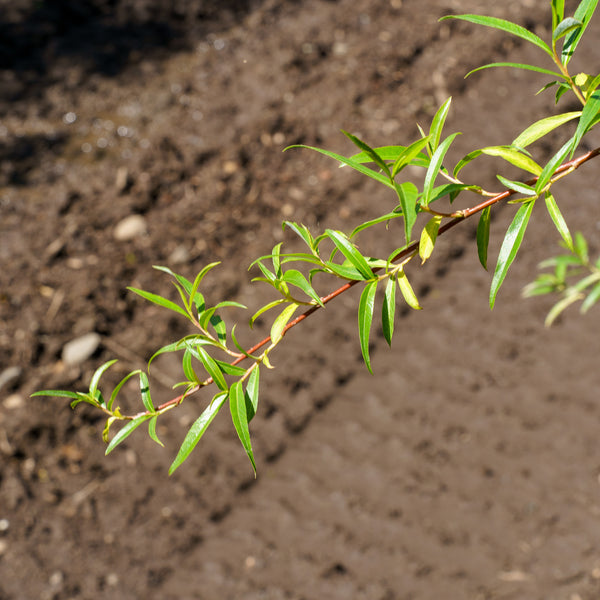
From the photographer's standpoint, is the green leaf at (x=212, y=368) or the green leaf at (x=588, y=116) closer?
the green leaf at (x=588, y=116)

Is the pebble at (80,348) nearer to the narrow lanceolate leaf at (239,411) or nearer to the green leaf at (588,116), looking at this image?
the narrow lanceolate leaf at (239,411)

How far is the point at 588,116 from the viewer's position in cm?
A: 59

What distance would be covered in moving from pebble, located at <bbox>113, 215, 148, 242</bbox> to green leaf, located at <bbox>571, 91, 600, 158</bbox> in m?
2.54

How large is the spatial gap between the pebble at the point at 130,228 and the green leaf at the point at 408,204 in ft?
7.98

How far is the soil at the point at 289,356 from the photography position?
2311mm

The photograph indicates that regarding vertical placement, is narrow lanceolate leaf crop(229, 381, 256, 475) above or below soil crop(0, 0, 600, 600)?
above

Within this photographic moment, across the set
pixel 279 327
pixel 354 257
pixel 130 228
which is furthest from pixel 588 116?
pixel 130 228

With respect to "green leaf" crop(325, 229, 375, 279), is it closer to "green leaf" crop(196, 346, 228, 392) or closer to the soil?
"green leaf" crop(196, 346, 228, 392)

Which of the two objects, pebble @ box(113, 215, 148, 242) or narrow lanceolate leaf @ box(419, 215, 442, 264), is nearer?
narrow lanceolate leaf @ box(419, 215, 442, 264)

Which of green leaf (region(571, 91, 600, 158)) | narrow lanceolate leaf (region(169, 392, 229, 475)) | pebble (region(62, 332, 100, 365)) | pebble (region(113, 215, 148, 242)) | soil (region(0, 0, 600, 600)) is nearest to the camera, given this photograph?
green leaf (region(571, 91, 600, 158))

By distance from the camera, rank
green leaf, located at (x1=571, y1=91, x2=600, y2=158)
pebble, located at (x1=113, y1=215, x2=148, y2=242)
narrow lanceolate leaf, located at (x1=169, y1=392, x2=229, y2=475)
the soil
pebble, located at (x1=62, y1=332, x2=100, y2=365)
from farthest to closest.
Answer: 1. pebble, located at (x1=113, y1=215, x2=148, y2=242)
2. pebble, located at (x1=62, y1=332, x2=100, y2=365)
3. the soil
4. narrow lanceolate leaf, located at (x1=169, y1=392, x2=229, y2=475)
5. green leaf, located at (x1=571, y1=91, x2=600, y2=158)

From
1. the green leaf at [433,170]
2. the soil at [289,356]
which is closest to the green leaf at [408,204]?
the green leaf at [433,170]

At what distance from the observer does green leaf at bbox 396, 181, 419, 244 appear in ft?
2.02

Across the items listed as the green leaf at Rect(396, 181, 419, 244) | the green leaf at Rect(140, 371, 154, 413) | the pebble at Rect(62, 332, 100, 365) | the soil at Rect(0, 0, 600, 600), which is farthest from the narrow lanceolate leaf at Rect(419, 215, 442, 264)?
the pebble at Rect(62, 332, 100, 365)
